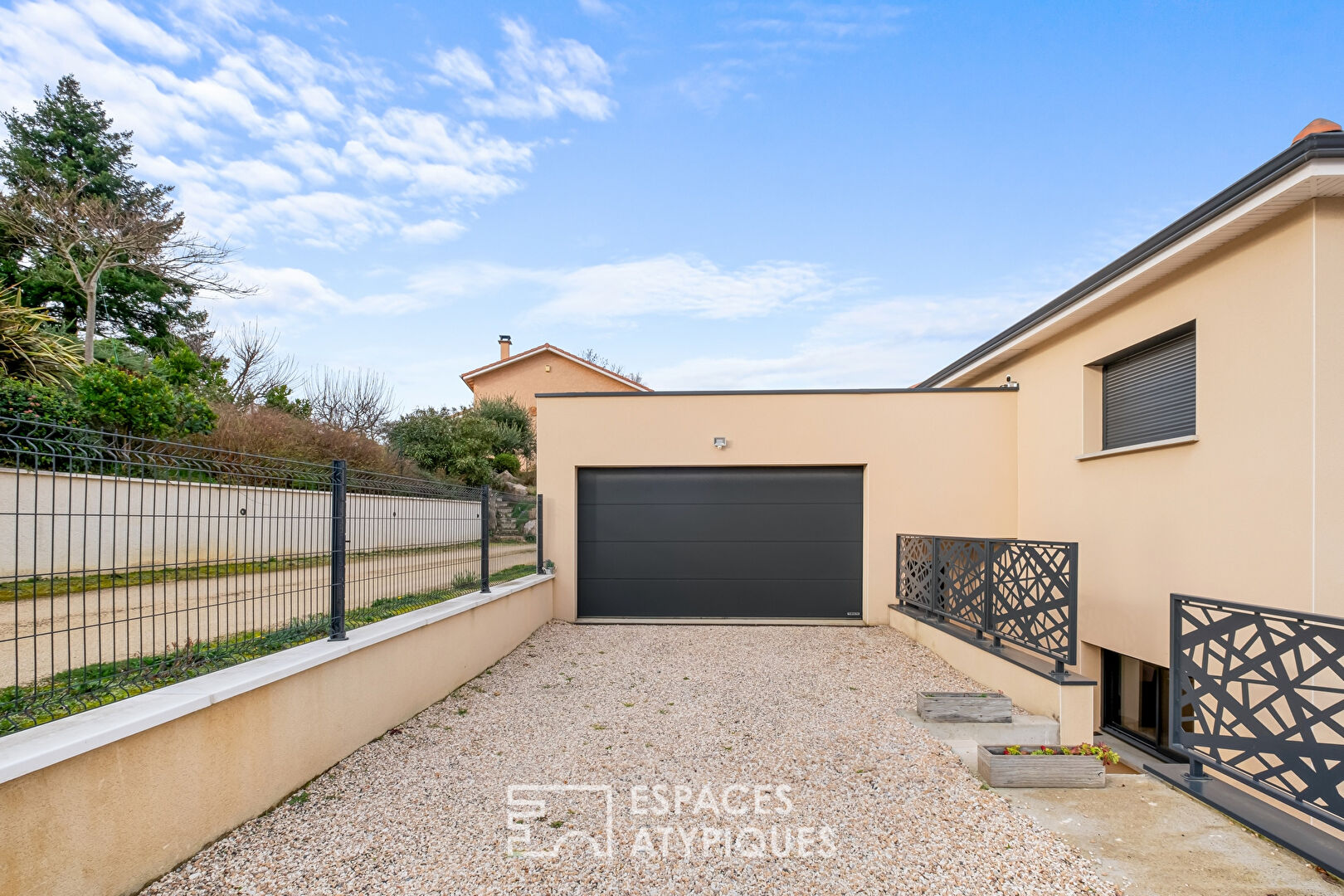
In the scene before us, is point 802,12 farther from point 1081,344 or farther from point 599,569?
point 599,569

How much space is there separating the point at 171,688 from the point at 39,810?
2.53ft

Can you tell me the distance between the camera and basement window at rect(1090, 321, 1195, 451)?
550cm

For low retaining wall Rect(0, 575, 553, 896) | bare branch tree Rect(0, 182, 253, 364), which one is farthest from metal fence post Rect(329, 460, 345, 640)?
bare branch tree Rect(0, 182, 253, 364)

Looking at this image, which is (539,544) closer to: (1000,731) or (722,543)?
(722,543)

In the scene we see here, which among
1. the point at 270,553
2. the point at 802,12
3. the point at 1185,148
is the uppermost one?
the point at 802,12

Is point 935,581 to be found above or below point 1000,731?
above

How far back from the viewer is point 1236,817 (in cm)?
317

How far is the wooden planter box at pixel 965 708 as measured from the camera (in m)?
4.65

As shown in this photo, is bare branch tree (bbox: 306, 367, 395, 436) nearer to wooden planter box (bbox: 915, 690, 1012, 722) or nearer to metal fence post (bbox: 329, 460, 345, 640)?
metal fence post (bbox: 329, 460, 345, 640)

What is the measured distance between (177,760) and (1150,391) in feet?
24.8

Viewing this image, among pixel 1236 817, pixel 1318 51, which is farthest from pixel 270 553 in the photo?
pixel 1318 51

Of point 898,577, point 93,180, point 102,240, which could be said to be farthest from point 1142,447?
point 93,180

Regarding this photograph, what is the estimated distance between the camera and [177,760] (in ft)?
8.37

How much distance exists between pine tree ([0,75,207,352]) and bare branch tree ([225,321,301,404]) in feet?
7.74
